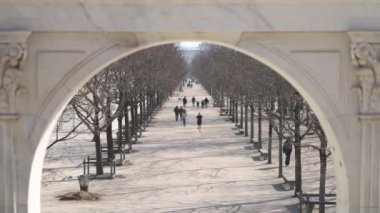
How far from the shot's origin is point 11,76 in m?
7.29

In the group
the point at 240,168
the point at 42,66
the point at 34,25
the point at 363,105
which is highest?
the point at 34,25

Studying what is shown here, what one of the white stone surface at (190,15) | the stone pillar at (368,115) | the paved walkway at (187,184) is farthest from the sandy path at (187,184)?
the white stone surface at (190,15)

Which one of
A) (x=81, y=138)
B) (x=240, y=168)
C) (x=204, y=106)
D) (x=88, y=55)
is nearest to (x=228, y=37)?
(x=88, y=55)

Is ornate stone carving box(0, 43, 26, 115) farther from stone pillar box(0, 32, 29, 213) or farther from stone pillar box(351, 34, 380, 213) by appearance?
stone pillar box(351, 34, 380, 213)

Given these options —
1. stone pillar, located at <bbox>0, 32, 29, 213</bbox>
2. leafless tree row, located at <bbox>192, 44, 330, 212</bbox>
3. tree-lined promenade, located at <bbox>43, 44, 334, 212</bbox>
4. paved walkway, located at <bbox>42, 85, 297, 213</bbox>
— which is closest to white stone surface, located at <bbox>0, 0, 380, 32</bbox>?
stone pillar, located at <bbox>0, 32, 29, 213</bbox>

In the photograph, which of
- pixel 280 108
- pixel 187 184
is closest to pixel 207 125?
pixel 280 108

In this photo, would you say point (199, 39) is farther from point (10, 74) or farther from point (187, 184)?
point (187, 184)

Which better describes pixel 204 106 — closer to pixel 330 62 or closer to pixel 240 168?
pixel 240 168

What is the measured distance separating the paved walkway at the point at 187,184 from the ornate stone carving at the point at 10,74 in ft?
37.0

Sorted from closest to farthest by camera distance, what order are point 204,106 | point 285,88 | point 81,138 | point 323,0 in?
point 323,0 < point 285,88 < point 81,138 < point 204,106

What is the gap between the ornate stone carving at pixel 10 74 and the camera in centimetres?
722

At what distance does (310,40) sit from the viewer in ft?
24.2

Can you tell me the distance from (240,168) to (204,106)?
143 feet

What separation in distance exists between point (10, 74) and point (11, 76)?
3cm
